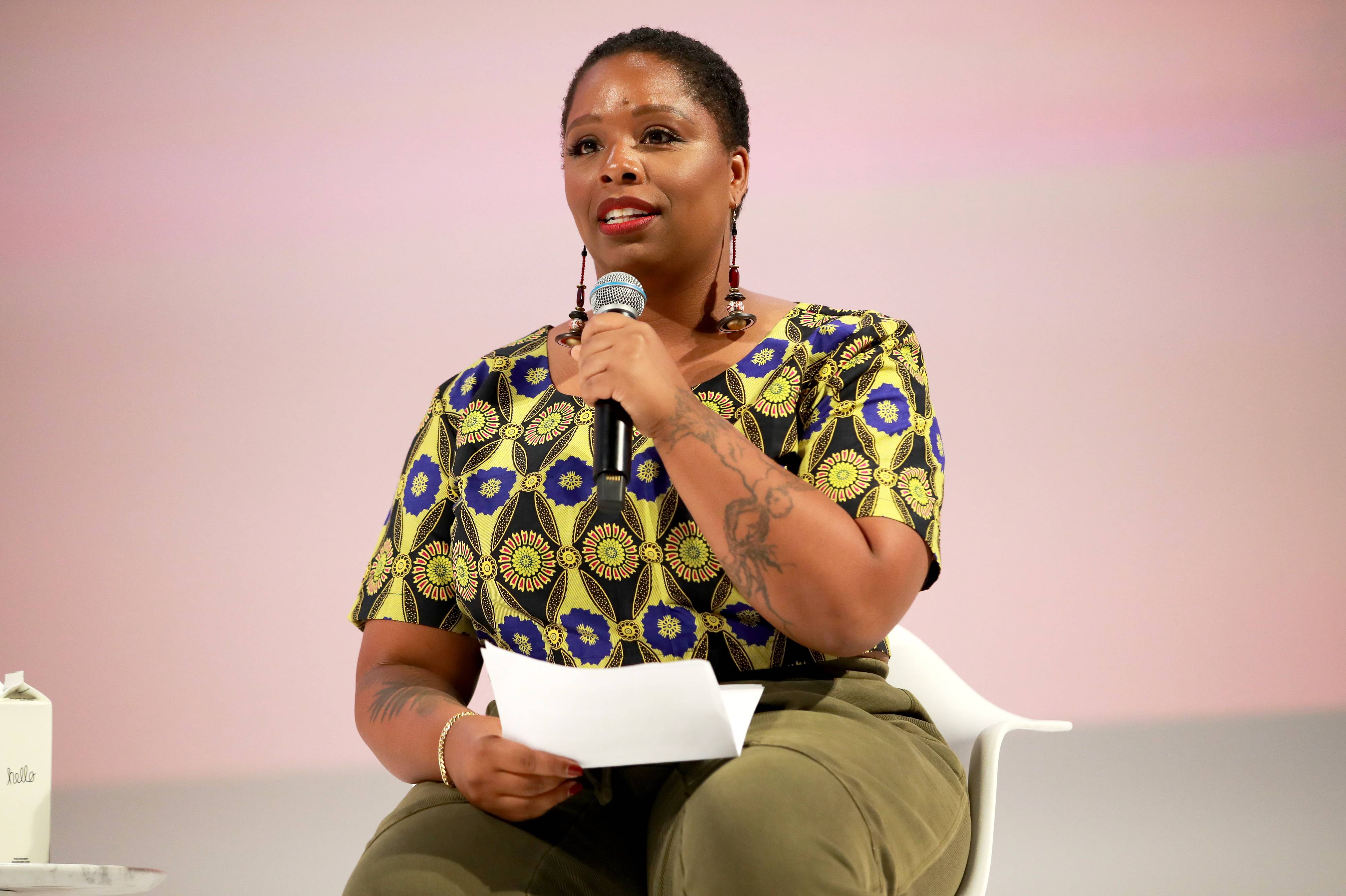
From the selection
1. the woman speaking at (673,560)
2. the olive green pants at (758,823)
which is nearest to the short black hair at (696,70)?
the woman speaking at (673,560)

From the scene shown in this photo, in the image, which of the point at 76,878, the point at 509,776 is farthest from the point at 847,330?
the point at 76,878

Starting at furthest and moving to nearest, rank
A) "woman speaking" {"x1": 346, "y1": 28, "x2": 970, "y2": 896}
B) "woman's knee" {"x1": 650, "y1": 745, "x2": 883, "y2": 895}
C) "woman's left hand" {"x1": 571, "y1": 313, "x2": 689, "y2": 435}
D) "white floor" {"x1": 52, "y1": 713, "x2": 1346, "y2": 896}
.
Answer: "white floor" {"x1": 52, "y1": 713, "x2": 1346, "y2": 896} < "woman's left hand" {"x1": 571, "y1": 313, "x2": 689, "y2": 435} < "woman speaking" {"x1": 346, "y1": 28, "x2": 970, "y2": 896} < "woman's knee" {"x1": 650, "y1": 745, "x2": 883, "y2": 895}

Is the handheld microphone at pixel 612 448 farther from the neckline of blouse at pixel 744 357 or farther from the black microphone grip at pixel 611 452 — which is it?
the neckline of blouse at pixel 744 357

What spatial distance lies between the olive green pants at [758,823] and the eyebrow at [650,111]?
2.15 feet

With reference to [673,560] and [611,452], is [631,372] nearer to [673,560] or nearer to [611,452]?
[611,452]

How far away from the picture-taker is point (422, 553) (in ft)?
4.57

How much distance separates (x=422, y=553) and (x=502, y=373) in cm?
24

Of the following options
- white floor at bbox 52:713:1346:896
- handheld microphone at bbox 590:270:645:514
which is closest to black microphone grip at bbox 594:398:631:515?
handheld microphone at bbox 590:270:645:514

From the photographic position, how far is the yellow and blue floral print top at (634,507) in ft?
3.97

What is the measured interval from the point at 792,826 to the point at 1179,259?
112 inches

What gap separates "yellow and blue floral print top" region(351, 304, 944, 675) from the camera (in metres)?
1.21

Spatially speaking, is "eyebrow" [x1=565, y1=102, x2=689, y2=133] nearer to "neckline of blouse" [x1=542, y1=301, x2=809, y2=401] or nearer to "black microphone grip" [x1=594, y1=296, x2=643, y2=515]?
"neckline of blouse" [x1=542, y1=301, x2=809, y2=401]

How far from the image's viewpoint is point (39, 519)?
3355 mm

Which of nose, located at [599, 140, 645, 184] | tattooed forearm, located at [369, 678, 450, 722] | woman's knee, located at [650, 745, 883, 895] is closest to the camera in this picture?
woman's knee, located at [650, 745, 883, 895]
